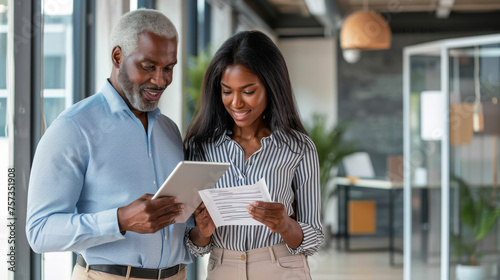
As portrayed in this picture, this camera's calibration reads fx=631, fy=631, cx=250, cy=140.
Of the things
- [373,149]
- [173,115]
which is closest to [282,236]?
[173,115]

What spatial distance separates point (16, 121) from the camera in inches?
93.7

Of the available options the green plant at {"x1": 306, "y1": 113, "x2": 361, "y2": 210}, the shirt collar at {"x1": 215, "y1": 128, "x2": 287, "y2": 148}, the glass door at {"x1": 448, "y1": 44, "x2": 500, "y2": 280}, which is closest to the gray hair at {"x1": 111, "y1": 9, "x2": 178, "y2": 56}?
the shirt collar at {"x1": 215, "y1": 128, "x2": 287, "y2": 148}

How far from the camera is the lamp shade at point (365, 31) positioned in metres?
5.64

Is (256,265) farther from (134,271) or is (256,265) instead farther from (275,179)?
(134,271)

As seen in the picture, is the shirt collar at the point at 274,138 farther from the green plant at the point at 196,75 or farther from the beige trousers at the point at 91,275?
the green plant at the point at 196,75

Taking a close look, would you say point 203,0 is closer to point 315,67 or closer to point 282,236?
point 315,67

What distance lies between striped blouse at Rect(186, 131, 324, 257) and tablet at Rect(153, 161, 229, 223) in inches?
8.5

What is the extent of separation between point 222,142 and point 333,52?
795 centimetres

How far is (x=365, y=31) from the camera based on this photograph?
18.5 ft

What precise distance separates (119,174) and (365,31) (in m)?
4.38

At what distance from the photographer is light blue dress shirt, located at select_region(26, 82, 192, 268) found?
1489 millimetres

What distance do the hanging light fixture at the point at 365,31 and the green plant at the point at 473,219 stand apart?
1437 millimetres

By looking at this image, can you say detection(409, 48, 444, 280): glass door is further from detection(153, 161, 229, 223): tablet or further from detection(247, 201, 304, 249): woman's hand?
detection(153, 161, 229, 223): tablet

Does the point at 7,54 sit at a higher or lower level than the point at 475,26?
lower
